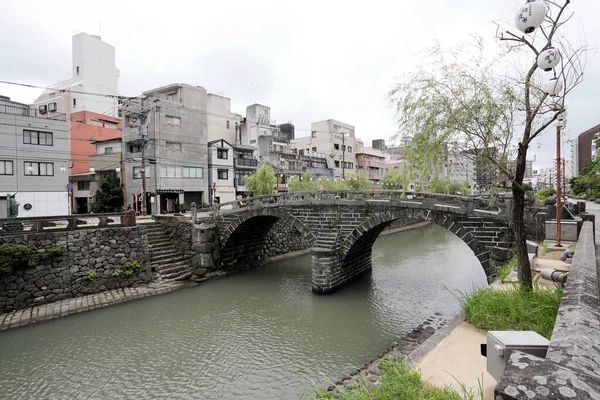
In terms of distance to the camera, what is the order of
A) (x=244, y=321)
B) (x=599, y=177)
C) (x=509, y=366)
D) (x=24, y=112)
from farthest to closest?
(x=599, y=177)
(x=24, y=112)
(x=244, y=321)
(x=509, y=366)

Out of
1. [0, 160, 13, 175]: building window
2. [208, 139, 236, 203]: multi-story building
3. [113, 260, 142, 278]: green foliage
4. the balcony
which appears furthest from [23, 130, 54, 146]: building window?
the balcony

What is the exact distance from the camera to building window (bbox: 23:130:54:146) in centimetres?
2505

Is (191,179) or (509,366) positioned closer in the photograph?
(509,366)

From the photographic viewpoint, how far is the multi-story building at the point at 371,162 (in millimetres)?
55594

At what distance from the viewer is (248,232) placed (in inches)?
870

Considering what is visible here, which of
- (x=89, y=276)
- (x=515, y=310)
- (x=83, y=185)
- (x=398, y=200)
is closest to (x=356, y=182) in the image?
(x=398, y=200)

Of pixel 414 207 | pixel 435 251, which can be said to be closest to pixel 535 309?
pixel 414 207

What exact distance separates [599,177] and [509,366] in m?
47.0

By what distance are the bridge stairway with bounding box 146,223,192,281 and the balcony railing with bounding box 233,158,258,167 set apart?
1845 centimetres

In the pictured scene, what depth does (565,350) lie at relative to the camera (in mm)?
2506

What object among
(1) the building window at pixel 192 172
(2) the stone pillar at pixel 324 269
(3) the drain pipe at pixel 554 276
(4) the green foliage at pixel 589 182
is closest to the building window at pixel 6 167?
(1) the building window at pixel 192 172

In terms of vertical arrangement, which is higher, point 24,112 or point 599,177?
point 24,112

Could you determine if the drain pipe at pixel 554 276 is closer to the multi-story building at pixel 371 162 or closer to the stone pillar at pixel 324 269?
the stone pillar at pixel 324 269

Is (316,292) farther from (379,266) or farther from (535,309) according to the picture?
(535,309)
